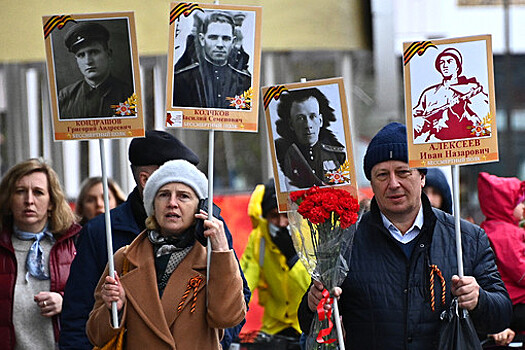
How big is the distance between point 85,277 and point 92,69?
1090mm

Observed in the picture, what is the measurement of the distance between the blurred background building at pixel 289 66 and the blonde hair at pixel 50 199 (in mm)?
1724

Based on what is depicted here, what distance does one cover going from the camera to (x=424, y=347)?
15.3ft

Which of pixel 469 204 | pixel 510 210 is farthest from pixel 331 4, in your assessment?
pixel 469 204

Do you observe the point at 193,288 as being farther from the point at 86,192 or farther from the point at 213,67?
the point at 86,192

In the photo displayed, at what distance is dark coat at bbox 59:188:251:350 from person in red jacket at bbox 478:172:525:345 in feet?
7.89

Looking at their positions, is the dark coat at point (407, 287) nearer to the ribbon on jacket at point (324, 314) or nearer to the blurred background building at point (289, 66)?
the ribbon on jacket at point (324, 314)

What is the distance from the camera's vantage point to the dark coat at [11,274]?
598 centimetres

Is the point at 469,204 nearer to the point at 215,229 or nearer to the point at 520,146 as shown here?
the point at 520,146

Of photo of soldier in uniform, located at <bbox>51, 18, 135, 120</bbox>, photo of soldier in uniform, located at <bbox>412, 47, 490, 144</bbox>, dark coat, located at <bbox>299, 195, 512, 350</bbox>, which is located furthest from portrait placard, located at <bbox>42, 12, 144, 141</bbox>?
photo of soldier in uniform, located at <bbox>412, 47, 490, 144</bbox>

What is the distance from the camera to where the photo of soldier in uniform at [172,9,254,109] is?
484 centimetres

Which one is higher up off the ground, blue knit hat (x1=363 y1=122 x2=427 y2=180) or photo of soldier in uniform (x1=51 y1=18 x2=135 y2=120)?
photo of soldier in uniform (x1=51 y1=18 x2=135 y2=120)

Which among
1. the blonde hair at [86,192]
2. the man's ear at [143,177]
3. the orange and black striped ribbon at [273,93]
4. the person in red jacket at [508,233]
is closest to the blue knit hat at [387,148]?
the orange and black striped ribbon at [273,93]

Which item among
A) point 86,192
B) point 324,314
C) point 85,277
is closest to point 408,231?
point 324,314

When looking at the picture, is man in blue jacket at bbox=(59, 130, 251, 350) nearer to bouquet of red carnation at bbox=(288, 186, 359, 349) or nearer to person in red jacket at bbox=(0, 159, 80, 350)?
bouquet of red carnation at bbox=(288, 186, 359, 349)
